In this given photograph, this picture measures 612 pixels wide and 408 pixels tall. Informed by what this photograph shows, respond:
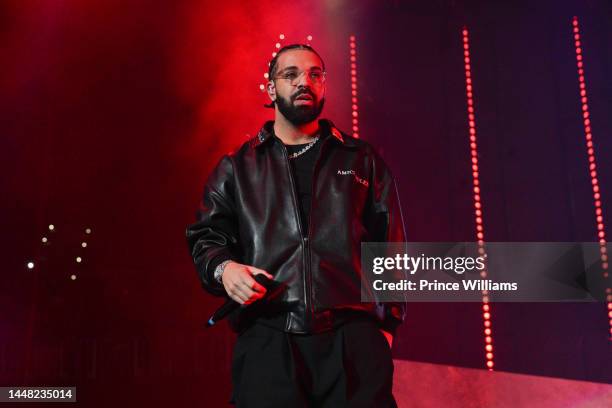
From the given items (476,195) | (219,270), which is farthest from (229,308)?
(476,195)

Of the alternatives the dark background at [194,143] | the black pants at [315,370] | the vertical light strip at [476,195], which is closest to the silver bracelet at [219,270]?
the black pants at [315,370]

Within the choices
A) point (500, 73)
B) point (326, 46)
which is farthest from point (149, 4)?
point (500, 73)

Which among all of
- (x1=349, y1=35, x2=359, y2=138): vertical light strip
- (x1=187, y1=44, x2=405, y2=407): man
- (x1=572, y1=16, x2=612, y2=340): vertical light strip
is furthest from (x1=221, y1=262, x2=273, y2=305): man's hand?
(x1=572, y1=16, x2=612, y2=340): vertical light strip

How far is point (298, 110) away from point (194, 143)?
1858mm

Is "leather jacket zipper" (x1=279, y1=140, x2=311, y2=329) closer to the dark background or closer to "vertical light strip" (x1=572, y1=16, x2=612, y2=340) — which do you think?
the dark background

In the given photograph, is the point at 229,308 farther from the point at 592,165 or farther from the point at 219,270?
the point at 592,165

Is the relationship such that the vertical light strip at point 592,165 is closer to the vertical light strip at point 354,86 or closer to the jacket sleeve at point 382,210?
the vertical light strip at point 354,86

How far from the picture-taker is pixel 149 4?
3574 millimetres

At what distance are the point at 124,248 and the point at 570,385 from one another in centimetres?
232

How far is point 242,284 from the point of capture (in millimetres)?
1384

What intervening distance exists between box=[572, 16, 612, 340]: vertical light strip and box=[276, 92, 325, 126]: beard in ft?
6.17

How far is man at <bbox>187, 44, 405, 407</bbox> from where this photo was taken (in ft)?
4.73

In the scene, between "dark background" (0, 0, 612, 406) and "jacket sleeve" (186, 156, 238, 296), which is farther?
"dark background" (0, 0, 612, 406)

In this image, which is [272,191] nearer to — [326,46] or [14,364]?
[326,46]
